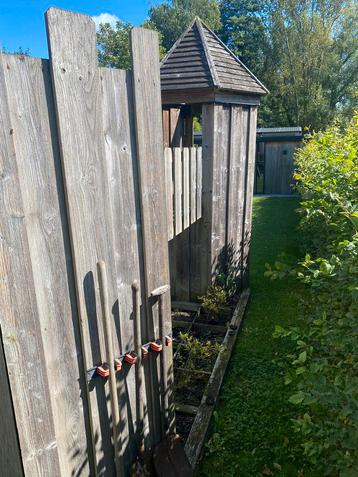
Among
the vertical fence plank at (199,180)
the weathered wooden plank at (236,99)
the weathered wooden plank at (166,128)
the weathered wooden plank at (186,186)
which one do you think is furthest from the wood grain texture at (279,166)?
the weathered wooden plank at (186,186)

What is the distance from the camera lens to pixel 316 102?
24344 millimetres

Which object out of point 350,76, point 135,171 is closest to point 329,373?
point 135,171

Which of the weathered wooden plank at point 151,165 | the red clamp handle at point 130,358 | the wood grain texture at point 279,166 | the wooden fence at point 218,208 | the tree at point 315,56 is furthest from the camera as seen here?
the tree at point 315,56

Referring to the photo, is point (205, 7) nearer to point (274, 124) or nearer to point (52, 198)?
point (274, 124)

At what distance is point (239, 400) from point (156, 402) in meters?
1.25

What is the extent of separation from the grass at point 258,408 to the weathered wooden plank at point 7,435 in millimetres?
1553

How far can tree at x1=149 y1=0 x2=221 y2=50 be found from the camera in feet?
117

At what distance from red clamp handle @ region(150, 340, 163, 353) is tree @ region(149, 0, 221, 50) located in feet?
127

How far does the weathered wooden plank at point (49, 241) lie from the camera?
154 centimetres

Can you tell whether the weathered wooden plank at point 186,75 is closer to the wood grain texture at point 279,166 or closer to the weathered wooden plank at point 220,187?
the weathered wooden plank at point 220,187

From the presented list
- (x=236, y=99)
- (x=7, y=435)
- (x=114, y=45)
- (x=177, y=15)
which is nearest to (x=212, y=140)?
(x=236, y=99)

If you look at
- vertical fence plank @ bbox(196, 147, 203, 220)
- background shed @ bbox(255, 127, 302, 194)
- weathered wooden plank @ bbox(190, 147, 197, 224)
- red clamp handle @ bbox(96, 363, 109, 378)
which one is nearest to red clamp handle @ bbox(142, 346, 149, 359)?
red clamp handle @ bbox(96, 363, 109, 378)

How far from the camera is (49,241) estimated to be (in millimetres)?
1727

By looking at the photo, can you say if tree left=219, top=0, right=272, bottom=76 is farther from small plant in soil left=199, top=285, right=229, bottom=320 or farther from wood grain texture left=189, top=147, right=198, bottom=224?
small plant in soil left=199, top=285, right=229, bottom=320
